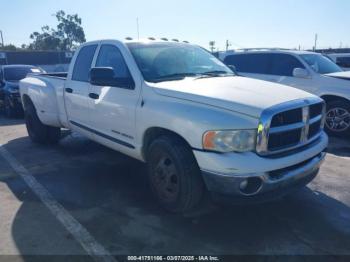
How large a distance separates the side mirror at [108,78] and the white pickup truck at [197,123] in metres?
0.01

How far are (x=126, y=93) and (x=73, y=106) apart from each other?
1.63 m

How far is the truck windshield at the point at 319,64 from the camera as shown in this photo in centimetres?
734

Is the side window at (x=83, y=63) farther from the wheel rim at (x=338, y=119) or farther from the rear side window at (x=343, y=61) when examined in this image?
the rear side window at (x=343, y=61)

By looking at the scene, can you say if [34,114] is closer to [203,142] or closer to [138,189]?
[138,189]

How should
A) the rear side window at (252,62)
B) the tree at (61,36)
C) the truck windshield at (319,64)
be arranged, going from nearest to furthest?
1. the truck windshield at (319,64)
2. the rear side window at (252,62)
3. the tree at (61,36)

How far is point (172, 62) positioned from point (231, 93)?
1183mm

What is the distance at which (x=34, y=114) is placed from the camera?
6.65 m

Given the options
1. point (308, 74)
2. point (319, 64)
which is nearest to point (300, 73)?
point (308, 74)

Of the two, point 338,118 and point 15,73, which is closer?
point 338,118

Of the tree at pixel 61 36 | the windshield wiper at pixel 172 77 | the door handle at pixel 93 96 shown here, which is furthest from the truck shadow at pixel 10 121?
the tree at pixel 61 36

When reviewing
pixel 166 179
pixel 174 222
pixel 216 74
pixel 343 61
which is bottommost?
pixel 174 222

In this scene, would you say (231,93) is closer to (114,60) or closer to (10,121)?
(114,60)

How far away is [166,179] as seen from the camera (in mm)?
3566

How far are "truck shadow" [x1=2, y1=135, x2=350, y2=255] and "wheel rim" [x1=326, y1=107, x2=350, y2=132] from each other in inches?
130
